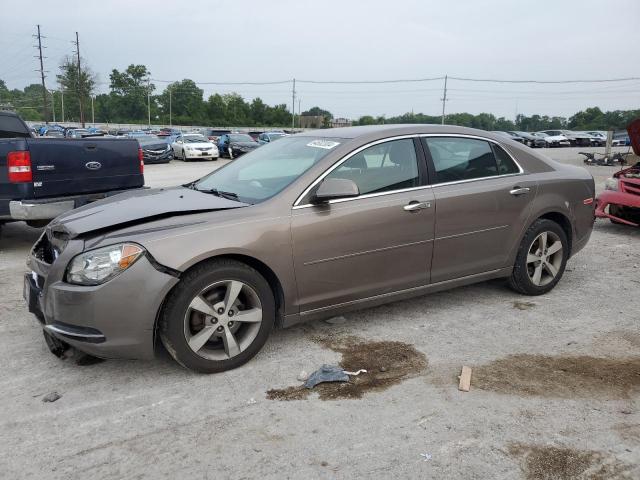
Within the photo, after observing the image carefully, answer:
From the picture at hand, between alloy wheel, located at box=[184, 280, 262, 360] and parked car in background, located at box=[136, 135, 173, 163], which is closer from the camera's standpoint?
alloy wheel, located at box=[184, 280, 262, 360]

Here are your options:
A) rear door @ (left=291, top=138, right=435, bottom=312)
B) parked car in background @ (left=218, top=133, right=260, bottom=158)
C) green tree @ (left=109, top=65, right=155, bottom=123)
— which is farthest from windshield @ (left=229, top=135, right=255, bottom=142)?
green tree @ (left=109, top=65, right=155, bottom=123)

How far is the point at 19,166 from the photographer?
248 inches

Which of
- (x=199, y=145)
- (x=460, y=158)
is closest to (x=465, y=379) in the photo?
(x=460, y=158)

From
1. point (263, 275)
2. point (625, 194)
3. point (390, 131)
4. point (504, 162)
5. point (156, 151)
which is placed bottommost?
point (156, 151)

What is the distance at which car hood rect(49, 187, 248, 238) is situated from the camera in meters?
3.55

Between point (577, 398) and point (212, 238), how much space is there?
2.40 m

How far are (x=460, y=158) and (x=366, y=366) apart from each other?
2014 millimetres

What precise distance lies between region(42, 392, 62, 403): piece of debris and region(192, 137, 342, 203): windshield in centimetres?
171

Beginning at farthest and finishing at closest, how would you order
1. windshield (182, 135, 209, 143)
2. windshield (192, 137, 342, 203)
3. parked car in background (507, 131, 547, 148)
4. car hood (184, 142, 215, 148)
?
parked car in background (507, 131, 547, 148), windshield (182, 135, 209, 143), car hood (184, 142, 215, 148), windshield (192, 137, 342, 203)

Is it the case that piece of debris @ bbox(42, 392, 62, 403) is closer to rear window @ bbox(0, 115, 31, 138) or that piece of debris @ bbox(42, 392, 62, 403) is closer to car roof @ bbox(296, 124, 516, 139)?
car roof @ bbox(296, 124, 516, 139)

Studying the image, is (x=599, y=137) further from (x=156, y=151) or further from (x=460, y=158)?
(x=460, y=158)

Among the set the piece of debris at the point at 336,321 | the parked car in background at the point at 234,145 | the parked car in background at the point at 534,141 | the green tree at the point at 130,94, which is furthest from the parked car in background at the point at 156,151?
the green tree at the point at 130,94

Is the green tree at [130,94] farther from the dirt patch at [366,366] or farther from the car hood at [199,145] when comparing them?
the dirt patch at [366,366]

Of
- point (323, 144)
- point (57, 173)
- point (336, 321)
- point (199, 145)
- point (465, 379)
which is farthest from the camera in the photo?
point (199, 145)
